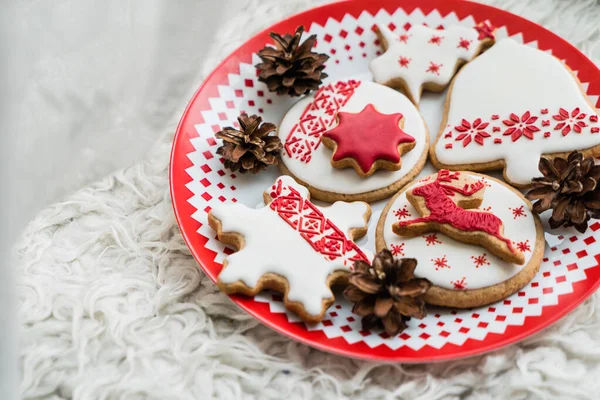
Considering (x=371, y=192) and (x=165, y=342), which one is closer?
(x=165, y=342)

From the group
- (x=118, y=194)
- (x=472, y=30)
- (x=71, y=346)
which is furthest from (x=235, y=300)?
(x=472, y=30)

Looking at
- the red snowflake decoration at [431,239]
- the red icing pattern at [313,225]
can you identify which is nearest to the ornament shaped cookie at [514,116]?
the red snowflake decoration at [431,239]

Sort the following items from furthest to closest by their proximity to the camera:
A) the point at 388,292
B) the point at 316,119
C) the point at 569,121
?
the point at 316,119
the point at 569,121
the point at 388,292

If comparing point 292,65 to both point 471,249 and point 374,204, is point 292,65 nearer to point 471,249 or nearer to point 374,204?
point 374,204

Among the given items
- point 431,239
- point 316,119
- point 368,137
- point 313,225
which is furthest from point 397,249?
point 316,119

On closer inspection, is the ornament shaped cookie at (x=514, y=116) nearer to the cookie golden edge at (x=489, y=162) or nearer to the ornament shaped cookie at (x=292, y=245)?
the cookie golden edge at (x=489, y=162)

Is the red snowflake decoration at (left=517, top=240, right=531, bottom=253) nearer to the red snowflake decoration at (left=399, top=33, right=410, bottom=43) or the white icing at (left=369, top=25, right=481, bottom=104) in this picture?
the white icing at (left=369, top=25, right=481, bottom=104)

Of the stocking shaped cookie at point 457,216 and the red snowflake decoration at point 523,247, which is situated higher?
the stocking shaped cookie at point 457,216
